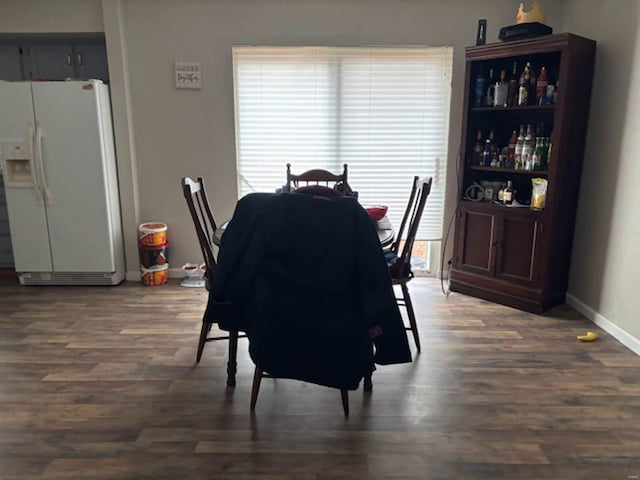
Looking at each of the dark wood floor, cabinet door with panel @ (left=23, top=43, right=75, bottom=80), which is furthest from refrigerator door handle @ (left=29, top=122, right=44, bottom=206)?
the dark wood floor

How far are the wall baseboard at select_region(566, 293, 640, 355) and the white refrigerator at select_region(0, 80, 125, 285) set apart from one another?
357 cm

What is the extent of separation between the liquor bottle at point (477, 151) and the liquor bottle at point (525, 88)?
0.39 meters

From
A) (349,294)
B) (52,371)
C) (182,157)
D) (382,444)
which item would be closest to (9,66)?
(182,157)

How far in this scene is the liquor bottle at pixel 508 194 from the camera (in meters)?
3.32

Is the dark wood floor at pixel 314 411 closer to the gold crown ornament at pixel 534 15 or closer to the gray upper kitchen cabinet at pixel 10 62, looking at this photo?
the gold crown ornament at pixel 534 15

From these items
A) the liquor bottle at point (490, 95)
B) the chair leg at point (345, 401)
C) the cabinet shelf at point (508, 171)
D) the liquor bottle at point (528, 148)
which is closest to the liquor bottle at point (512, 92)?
the liquor bottle at point (490, 95)

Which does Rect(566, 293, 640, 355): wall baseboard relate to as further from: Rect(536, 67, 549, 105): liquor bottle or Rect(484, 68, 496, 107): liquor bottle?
Rect(484, 68, 496, 107): liquor bottle

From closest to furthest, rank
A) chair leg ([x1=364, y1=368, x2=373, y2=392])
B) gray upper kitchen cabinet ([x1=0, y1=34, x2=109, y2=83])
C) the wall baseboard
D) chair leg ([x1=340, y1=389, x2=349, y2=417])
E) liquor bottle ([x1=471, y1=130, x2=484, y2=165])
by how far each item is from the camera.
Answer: chair leg ([x1=340, y1=389, x2=349, y2=417]) < chair leg ([x1=364, y1=368, x2=373, y2=392]) < the wall baseboard < liquor bottle ([x1=471, y1=130, x2=484, y2=165]) < gray upper kitchen cabinet ([x1=0, y1=34, x2=109, y2=83])

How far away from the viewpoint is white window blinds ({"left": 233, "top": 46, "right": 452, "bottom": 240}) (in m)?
3.64

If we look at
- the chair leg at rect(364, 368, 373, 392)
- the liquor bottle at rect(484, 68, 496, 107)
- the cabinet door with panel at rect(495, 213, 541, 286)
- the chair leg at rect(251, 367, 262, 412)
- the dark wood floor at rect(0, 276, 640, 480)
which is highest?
the liquor bottle at rect(484, 68, 496, 107)

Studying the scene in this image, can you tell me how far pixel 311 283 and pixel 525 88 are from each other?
7.82 ft

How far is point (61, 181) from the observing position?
3543 mm

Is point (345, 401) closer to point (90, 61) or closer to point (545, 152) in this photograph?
point (545, 152)

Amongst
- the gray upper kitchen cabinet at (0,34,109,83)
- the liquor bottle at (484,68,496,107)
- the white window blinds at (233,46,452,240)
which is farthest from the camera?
the gray upper kitchen cabinet at (0,34,109,83)
